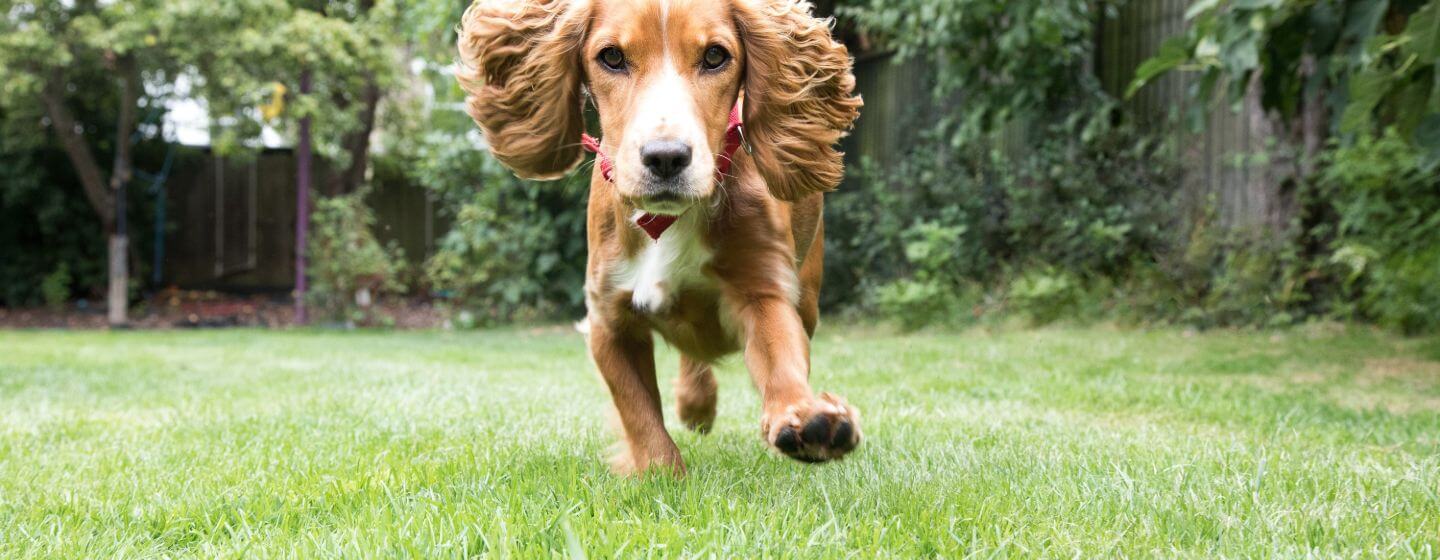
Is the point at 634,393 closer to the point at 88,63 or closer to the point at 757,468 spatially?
the point at 757,468

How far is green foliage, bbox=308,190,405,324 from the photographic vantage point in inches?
484

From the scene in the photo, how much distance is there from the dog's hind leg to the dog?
0.34 meters

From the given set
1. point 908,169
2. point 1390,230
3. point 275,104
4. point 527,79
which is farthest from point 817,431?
point 275,104

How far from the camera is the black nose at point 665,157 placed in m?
2.14

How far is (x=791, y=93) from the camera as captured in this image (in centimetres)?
264

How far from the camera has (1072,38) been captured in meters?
9.15

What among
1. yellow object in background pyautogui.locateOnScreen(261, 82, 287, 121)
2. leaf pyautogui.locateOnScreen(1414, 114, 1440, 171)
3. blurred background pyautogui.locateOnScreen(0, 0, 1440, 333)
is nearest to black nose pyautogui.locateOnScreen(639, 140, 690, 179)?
blurred background pyautogui.locateOnScreen(0, 0, 1440, 333)

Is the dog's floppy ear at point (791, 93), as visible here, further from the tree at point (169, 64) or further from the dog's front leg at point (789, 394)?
the tree at point (169, 64)

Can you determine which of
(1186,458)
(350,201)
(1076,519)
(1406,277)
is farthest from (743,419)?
(350,201)

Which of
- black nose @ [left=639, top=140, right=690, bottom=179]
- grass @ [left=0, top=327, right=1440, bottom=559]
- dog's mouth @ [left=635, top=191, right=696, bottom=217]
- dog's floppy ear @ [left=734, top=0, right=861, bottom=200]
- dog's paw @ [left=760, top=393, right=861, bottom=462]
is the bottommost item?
grass @ [left=0, top=327, right=1440, bottom=559]

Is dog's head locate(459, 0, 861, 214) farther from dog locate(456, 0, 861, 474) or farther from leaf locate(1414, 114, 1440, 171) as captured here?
leaf locate(1414, 114, 1440, 171)

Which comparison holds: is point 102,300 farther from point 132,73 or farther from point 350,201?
point 350,201

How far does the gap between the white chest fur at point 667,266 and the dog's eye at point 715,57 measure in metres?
0.35

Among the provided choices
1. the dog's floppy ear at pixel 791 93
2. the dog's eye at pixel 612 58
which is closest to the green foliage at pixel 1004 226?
the dog's floppy ear at pixel 791 93
